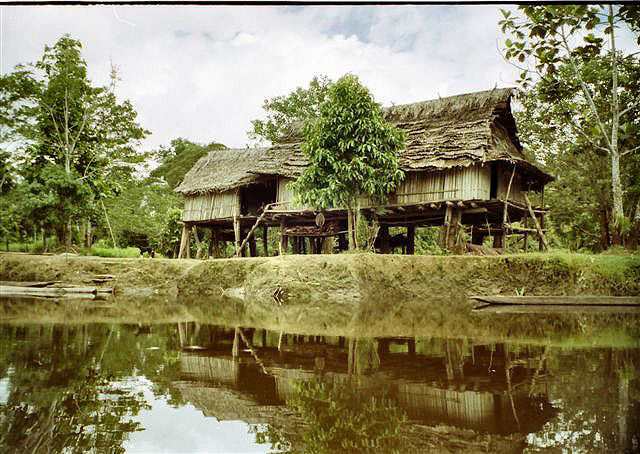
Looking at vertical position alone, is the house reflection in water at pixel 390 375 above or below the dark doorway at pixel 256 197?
below

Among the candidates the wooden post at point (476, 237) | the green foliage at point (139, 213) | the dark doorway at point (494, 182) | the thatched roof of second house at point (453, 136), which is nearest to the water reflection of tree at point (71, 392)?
the thatched roof of second house at point (453, 136)

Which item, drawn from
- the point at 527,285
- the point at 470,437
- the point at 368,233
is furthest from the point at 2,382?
the point at 368,233

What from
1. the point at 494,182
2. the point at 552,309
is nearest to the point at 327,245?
the point at 494,182

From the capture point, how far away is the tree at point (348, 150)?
16.3 meters

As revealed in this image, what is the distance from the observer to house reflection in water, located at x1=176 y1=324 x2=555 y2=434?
3.08 m

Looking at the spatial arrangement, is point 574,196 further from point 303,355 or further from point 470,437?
point 470,437

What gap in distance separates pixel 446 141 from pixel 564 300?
768 cm

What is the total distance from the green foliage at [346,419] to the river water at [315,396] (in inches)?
0.4

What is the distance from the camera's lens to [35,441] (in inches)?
95.8

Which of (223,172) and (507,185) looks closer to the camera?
(507,185)

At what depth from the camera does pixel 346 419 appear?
9.44 feet

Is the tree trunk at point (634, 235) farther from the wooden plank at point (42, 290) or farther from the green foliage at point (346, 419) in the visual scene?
the wooden plank at point (42, 290)

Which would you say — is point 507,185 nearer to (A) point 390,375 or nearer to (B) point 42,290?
(B) point 42,290

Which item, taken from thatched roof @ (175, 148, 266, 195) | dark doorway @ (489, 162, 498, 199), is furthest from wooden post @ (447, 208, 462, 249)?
thatched roof @ (175, 148, 266, 195)
